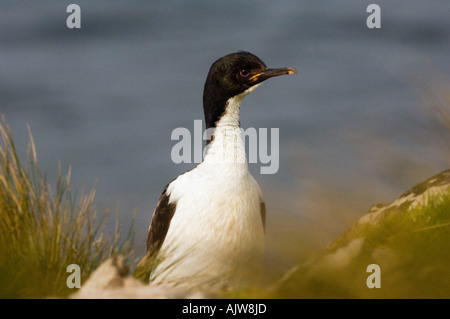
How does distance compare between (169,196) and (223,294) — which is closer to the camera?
(223,294)

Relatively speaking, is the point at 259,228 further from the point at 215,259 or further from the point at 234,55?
the point at 234,55

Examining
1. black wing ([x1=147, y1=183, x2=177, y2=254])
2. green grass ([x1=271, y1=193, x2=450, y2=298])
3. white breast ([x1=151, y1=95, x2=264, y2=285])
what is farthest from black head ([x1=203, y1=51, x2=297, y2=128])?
green grass ([x1=271, y1=193, x2=450, y2=298])

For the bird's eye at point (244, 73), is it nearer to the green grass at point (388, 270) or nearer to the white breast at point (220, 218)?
the white breast at point (220, 218)

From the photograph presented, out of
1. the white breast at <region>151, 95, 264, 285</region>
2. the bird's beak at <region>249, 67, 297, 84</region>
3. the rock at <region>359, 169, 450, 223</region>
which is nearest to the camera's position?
the rock at <region>359, 169, 450, 223</region>

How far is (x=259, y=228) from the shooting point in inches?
317

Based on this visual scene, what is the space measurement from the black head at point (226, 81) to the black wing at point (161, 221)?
92 cm

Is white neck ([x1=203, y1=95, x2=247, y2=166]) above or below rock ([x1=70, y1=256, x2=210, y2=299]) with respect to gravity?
above

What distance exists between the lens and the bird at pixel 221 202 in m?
7.63

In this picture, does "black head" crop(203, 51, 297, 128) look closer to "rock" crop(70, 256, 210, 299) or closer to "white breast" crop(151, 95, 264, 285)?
"white breast" crop(151, 95, 264, 285)

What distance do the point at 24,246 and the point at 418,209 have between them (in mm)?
3034

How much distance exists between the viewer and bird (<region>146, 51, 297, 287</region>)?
300 inches

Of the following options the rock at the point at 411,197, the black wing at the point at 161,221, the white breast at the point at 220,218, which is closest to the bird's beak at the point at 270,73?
the white breast at the point at 220,218

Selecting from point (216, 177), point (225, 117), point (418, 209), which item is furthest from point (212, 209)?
point (418, 209)
